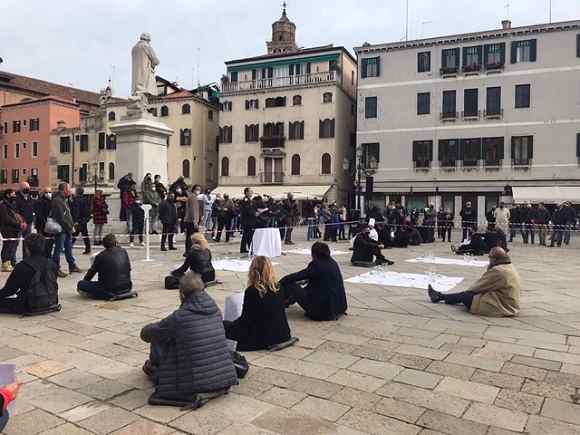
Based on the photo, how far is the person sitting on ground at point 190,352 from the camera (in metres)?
3.96

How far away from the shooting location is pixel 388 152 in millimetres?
40250

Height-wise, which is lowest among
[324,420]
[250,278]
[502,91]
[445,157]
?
[324,420]

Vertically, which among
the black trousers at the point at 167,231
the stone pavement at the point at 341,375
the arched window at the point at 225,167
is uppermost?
the arched window at the point at 225,167

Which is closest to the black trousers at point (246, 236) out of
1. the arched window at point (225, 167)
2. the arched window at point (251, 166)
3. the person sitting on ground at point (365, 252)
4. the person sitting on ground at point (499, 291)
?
the person sitting on ground at point (365, 252)

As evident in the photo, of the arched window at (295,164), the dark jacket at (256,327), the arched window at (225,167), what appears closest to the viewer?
the dark jacket at (256,327)

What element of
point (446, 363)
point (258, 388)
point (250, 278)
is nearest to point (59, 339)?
point (250, 278)

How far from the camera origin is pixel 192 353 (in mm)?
3938

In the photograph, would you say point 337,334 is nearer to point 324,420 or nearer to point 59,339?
point 324,420

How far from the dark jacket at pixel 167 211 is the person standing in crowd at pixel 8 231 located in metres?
4.03

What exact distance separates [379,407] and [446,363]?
4.54 feet

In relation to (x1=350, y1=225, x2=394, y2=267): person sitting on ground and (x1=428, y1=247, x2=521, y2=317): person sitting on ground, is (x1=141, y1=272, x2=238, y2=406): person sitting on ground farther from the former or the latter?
(x1=350, y1=225, x2=394, y2=267): person sitting on ground

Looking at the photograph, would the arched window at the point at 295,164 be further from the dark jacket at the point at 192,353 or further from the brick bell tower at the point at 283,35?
the dark jacket at the point at 192,353

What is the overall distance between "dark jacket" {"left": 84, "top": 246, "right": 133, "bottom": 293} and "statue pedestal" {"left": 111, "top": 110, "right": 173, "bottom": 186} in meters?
8.75

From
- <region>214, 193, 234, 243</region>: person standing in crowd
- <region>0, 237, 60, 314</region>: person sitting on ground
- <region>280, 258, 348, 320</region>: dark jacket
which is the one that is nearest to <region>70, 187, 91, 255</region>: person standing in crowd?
<region>214, 193, 234, 243</region>: person standing in crowd
